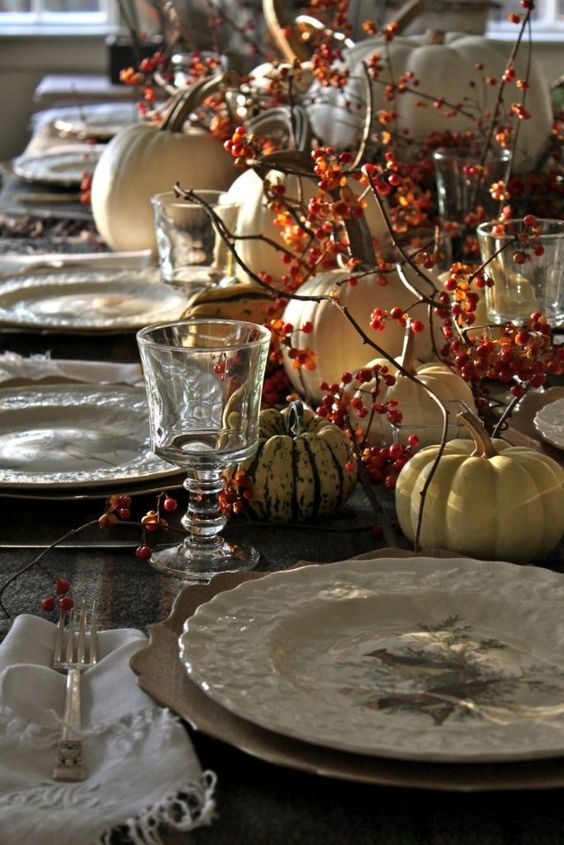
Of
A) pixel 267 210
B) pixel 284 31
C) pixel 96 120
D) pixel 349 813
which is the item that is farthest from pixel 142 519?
pixel 96 120

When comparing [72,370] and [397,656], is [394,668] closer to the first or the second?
[397,656]

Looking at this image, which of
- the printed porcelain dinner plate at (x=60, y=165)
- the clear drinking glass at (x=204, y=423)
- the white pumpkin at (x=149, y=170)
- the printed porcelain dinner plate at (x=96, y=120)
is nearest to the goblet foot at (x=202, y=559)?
the clear drinking glass at (x=204, y=423)

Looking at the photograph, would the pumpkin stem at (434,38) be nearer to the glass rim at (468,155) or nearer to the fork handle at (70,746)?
the glass rim at (468,155)

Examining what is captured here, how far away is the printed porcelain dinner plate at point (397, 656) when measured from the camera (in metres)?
0.62

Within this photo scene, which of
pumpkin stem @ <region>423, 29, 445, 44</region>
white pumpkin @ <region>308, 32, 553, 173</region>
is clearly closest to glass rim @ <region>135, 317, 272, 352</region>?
A: white pumpkin @ <region>308, 32, 553, 173</region>

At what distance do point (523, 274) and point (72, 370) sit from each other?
0.52 m

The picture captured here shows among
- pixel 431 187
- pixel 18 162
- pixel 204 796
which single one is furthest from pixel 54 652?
pixel 18 162

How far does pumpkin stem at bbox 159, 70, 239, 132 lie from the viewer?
1.86 meters

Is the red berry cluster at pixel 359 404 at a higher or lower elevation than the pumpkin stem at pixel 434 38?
lower

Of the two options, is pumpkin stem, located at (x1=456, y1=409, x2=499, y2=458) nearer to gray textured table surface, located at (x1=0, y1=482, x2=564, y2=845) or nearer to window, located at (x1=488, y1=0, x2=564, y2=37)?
gray textured table surface, located at (x1=0, y1=482, x2=564, y2=845)

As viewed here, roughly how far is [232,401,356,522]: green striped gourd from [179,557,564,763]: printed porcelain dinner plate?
171mm

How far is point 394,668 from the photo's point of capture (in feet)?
2.30

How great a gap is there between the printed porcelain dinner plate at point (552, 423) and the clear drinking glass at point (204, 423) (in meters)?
0.30

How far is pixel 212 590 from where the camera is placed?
81 cm
